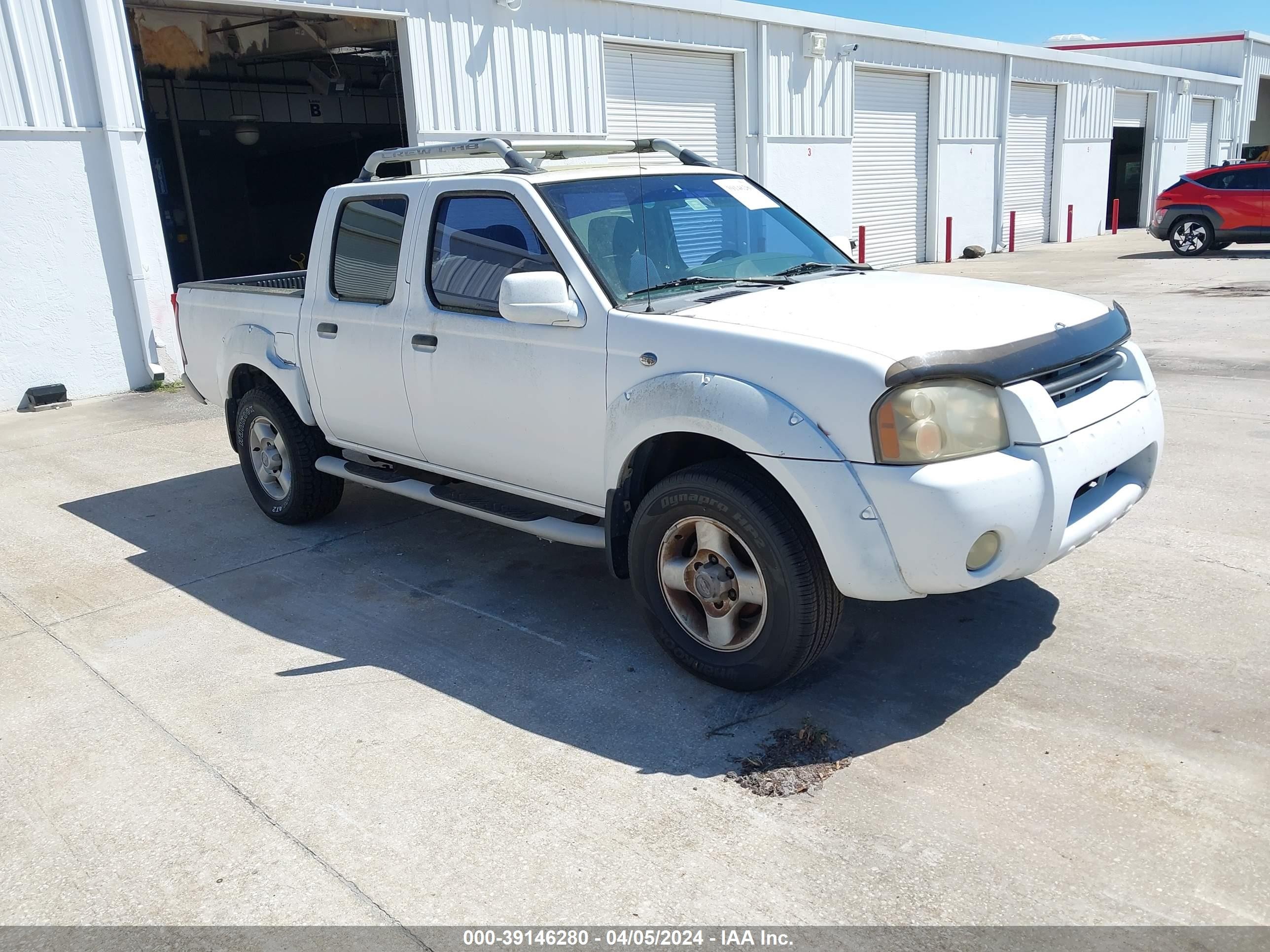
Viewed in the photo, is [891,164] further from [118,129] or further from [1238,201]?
[118,129]

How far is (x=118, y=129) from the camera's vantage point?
1049 cm

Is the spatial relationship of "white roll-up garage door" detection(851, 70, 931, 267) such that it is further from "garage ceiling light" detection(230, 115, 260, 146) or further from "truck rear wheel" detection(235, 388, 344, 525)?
"truck rear wheel" detection(235, 388, 344, 525)

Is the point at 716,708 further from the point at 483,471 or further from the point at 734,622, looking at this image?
the point at 483,471

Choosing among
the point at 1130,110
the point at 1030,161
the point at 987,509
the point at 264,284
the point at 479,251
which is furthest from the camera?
the point at 1130,110

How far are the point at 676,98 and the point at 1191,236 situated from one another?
439 inches

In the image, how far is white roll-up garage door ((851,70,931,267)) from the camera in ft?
66.9

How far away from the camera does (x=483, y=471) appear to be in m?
4.87

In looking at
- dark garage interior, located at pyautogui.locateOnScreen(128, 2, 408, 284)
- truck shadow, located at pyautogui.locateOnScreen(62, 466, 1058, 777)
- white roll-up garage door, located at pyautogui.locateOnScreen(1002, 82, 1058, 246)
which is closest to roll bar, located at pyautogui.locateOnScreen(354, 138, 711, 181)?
truck shadow, located at pyautogui.locateOnScreen(62, 466, 1058, 777)

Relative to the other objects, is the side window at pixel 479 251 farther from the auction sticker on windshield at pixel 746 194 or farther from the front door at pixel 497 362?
the auction sticker on windshield at pixel 746 194

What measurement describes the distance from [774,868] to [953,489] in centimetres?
127

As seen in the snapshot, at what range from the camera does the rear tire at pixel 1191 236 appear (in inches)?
797

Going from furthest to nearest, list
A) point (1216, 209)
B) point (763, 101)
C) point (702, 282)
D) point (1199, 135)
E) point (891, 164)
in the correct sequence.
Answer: point (1199, 135) → point (891, 164) → point (1216, 209) → point (763, 101) → point (702, 282)

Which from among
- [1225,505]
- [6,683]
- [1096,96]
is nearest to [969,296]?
[1225,505]

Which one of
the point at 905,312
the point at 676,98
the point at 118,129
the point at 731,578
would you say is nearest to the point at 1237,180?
the point at 676,98
